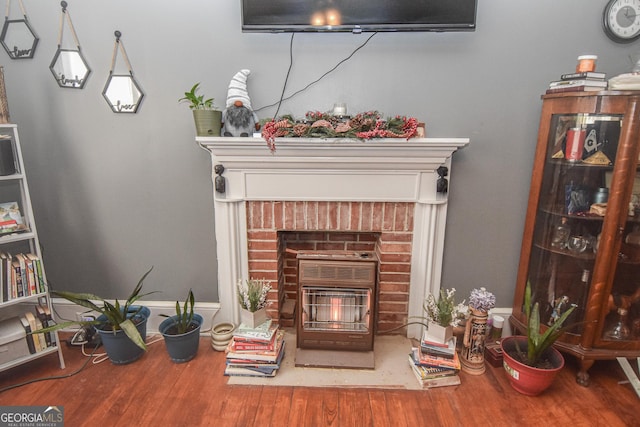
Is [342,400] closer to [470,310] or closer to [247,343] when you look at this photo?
[247,343]

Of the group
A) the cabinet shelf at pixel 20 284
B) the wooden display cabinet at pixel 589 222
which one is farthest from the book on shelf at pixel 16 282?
the wooden display cabinet at pixel 589 222

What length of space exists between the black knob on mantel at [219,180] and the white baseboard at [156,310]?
785mm

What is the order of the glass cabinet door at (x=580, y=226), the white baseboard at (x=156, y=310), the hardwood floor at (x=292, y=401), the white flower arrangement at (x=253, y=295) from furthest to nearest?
the white baseboard at (x=156, y=310) → the white flower arrangement at (x=253, y=295) → the glass cabinet door at (x=580, y=226) → the hardwood floor at (x=292, y=401)

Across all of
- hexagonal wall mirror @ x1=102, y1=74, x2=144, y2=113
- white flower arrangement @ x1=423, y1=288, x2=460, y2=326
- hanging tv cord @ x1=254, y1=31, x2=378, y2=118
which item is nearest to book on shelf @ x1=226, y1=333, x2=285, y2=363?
white flower arrangement @ x1=423, y1=288, x2=460, y2=326

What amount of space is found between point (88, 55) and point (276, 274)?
1.67 metres

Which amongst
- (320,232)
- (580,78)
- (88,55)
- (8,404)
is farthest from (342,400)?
(88,55)

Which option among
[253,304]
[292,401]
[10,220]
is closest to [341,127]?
[253,304]

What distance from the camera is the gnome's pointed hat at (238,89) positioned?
1.91m

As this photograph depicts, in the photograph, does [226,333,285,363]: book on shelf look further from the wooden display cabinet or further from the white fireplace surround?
the wooden display cabinet

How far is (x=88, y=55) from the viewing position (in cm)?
199

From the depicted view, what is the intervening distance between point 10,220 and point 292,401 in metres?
1.73

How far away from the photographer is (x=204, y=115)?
1.88 meters

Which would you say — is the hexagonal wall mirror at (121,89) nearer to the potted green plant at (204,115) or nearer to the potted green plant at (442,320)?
the potted green plant at (204,115)

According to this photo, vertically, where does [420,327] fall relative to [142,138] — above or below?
below
